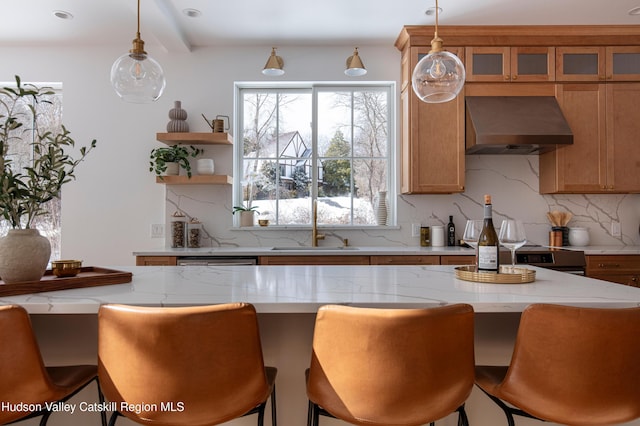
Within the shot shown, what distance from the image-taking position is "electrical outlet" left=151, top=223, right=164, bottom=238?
12.2 ft

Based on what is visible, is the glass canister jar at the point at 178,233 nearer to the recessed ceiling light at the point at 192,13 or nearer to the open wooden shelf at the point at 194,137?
the open wooden shelf at the point at 194,137

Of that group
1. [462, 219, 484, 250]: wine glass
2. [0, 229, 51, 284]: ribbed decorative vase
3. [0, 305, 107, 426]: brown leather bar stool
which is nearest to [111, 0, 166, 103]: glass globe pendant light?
[0, 229, 51, 284]: ribbed decorative vase

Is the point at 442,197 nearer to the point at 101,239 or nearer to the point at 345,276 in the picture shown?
the point at 345,276

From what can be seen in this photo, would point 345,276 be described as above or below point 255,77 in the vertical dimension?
below

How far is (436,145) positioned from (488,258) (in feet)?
6.50

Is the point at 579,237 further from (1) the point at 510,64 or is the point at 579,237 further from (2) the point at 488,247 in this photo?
(2) the point at 488,247

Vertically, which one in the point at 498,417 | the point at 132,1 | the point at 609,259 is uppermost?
the point at 132,1

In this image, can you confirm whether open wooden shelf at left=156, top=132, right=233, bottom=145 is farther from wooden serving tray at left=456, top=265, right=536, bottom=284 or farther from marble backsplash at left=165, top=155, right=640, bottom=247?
wooden serving tray at left=456, top=265, right=536, bottom=284

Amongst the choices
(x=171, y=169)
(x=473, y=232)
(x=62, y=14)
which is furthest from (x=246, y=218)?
(x=473, y=232)

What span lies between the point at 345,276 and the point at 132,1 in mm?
2661

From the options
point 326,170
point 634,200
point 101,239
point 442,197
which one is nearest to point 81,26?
point 101,239

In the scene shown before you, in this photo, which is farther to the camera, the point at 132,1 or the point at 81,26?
the point at 81,26

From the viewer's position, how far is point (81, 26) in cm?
338

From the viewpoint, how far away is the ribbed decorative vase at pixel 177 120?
353cm
